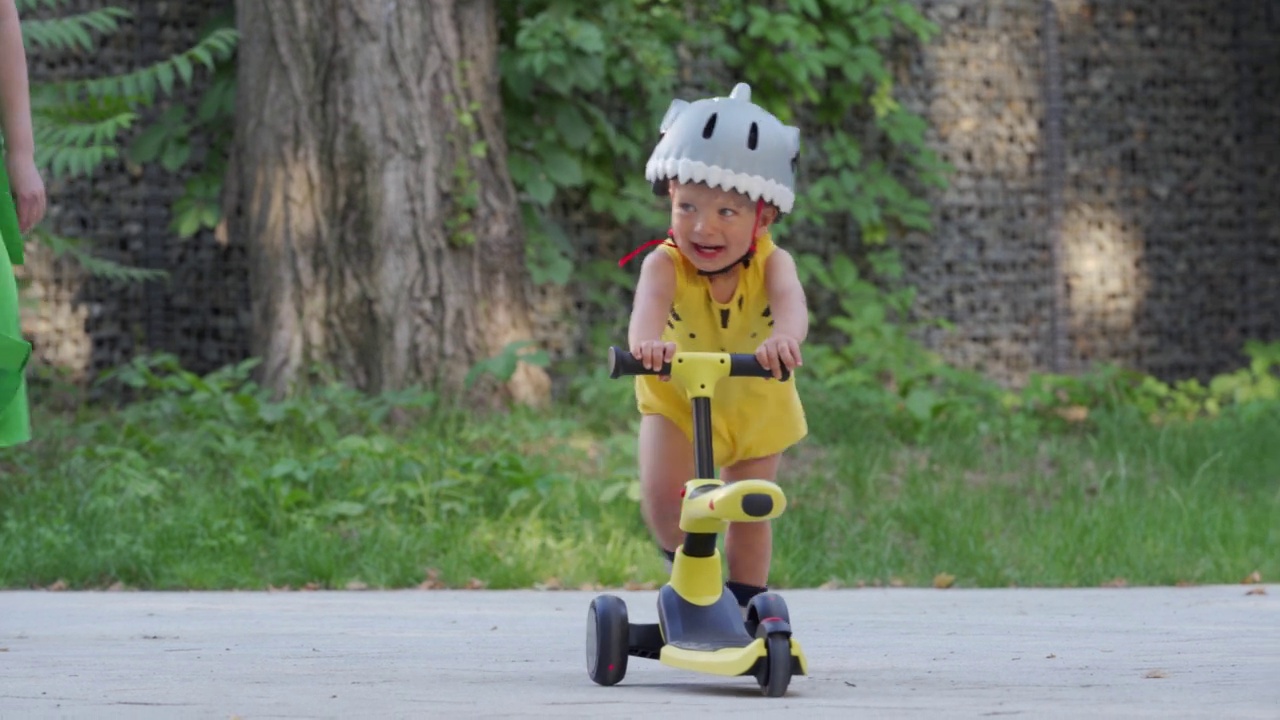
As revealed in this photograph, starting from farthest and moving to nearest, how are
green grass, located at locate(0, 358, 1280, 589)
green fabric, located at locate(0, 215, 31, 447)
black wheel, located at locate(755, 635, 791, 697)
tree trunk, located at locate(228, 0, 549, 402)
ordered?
tree trunk, located at locate(228, 0, 549, 402)
green grass, located at locate(0, 358, 1280, 589)
green fabric, located at locate(0, 215, 31, 447)
black wheel, located at locate(755, 635, 791, 697)

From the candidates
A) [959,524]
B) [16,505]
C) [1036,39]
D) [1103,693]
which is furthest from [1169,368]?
[1103,693]

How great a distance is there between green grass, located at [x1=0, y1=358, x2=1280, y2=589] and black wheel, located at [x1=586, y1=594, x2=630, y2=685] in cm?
242

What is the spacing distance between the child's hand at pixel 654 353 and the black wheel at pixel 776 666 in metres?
0.57

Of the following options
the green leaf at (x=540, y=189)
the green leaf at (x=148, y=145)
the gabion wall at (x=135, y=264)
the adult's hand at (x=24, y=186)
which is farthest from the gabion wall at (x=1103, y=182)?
the adult's hand at (x=24, y=186)

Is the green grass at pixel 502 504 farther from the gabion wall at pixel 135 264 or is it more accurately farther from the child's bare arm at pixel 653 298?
the child's bare arm at pixel 653 298

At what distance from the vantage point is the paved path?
118 inches

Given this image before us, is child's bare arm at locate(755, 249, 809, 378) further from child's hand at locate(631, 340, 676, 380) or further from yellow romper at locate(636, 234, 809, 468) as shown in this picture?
child's hand at locate(631, 340, 676, 380)

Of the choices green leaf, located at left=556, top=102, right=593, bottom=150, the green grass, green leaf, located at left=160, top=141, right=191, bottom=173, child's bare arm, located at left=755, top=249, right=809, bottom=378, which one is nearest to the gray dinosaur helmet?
child's bare arm, located at left=755, top=249, right=809, bottom=378

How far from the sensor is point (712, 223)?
357 cm

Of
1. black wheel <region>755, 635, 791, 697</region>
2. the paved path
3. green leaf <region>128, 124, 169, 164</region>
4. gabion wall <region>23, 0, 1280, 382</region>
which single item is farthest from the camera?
gabion wall <region>23, 0, 1280, 382</region>

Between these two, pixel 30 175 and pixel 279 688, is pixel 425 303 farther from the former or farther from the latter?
pixel 279 688

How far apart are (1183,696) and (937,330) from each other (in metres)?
7.03

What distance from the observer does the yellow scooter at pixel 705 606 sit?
3.19 meters

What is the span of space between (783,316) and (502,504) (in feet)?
9.85
